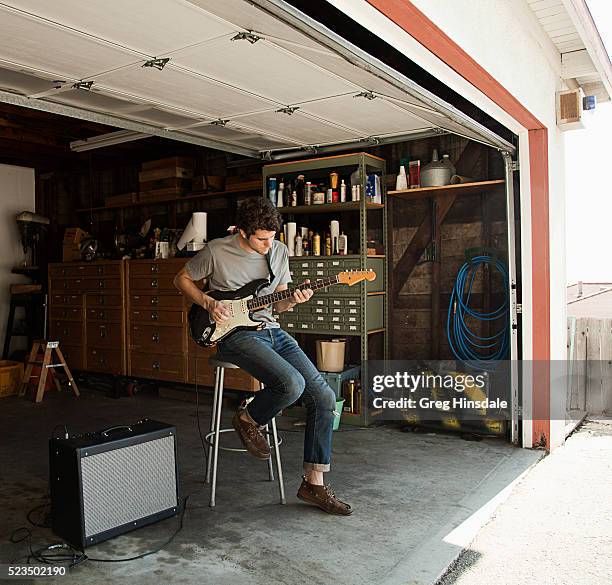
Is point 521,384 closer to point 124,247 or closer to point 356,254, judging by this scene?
point 356,254

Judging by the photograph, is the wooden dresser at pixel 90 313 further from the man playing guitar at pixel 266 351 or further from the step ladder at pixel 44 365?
the man playing guitar at pixel 266 351

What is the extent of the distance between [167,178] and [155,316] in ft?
4.95

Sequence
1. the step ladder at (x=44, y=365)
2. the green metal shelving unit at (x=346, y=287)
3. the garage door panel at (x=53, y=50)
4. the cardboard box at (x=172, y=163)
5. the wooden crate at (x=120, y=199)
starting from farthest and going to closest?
the wooden crate at (x=120, y=199)
the cardboard box at (x=172, y=163)
the step ladder at (x=44, y=365)
the green metal shelving unit at (x=346, y=287)
the garage door panel at (x=53, y=50)

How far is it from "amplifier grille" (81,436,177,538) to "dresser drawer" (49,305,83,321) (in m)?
4.59

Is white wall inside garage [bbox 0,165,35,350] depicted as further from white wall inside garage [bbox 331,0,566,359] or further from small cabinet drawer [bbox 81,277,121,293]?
white wall inside garage [bbox 331,0,566,359]

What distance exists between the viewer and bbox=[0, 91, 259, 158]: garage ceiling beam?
380cm

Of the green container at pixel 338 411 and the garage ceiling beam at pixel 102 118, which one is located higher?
the garage ceiling beam at pixel 102 118

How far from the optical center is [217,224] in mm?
6680

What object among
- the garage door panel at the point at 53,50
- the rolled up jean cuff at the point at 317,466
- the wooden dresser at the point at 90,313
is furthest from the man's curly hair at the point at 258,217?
the wooden dresser at the point at 90,313

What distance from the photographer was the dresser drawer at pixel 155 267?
6.27m

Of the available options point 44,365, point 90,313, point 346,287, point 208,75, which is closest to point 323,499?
point 346,287

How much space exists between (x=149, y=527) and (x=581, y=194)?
5081 mm

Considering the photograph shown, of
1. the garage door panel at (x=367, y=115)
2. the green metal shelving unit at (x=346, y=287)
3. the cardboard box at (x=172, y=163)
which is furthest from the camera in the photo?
the cardboard box at (x=172, y=163)

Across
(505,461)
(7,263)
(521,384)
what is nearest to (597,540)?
(505,461)
